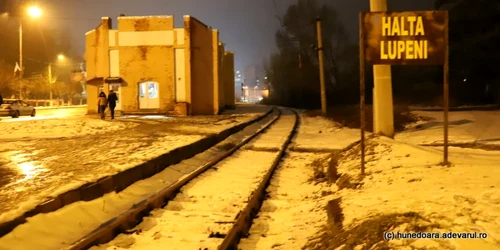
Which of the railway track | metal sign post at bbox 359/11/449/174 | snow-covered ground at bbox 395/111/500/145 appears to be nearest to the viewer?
→ the railway track

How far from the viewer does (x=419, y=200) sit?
6.60 metres

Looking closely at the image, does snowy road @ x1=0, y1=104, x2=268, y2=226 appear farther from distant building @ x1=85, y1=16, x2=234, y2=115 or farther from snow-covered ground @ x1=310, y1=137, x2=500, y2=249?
distant building @ x1=85, y1=16, x2=234, y2=115

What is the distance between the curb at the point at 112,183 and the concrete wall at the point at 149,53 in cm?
2055

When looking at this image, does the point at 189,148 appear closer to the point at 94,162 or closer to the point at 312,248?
the point at 94,162

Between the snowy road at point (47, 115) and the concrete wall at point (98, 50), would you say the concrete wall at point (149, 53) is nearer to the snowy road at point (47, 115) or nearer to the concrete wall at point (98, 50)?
the concrete wall at point (98, 50)

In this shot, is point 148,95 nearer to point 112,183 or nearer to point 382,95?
point 382,95

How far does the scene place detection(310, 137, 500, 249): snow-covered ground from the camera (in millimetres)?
5332

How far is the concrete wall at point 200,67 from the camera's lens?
36.9 metres

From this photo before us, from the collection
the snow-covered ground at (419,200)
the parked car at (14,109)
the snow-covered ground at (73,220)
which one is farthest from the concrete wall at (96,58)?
the snow-covered ground at (419,200)

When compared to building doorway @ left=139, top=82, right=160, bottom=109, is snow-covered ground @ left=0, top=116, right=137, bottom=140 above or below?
below

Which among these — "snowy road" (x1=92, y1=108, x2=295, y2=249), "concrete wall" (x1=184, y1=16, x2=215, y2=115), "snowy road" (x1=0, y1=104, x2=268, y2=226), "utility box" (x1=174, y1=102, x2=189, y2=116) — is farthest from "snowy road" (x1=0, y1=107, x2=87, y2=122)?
"snowy road" (x1=92, y1=108, x2=295, y2=249)

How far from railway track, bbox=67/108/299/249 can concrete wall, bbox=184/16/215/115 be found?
2501 cm

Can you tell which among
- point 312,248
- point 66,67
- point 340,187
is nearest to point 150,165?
point 340,187

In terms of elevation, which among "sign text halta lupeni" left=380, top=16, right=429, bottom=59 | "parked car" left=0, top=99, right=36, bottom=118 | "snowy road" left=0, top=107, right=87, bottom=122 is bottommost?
"snowy road" left=0, top=107, right=87, bottom=122
